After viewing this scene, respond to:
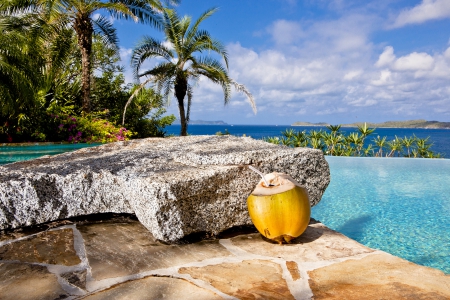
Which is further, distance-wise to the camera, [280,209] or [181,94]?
[181,94]

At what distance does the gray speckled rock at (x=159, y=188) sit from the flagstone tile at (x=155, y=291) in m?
0.50

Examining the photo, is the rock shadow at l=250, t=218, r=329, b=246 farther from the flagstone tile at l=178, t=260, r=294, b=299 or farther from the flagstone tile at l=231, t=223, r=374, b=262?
the flagstone tile at l=178, t=260, r=294, b=299

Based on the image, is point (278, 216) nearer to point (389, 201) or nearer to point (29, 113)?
point (389, 201)

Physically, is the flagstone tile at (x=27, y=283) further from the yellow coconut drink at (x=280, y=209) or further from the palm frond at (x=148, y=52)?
the palm frond at (x=148, y=52)

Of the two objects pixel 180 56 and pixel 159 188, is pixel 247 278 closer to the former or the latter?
pixel 159 188

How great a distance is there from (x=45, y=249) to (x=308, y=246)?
A: 65.8 inches

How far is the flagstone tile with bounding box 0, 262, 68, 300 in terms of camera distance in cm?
158

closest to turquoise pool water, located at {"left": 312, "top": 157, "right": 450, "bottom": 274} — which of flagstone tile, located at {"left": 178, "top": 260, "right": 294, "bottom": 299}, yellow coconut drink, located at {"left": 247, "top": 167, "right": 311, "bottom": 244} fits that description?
yellow coconut drink, located at {"left": 247, "top": 167, "right": 311, "bottom": 244}

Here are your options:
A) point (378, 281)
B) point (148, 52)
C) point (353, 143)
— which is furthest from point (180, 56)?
point (378, 281)

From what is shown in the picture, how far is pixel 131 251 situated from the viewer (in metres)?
2.12

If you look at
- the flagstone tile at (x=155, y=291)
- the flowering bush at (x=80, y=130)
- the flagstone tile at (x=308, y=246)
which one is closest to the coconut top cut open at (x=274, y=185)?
the flagstone tile at (x=308, y=246)

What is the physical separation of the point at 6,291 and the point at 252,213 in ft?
4.57

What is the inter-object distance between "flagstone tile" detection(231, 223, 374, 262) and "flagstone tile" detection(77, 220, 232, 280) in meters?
0.21

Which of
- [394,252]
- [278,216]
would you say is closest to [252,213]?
[278,216]
